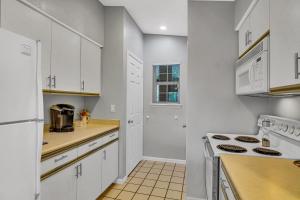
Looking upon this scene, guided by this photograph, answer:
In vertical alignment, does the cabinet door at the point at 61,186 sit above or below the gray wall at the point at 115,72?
below

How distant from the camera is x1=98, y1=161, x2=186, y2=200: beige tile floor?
2.57m

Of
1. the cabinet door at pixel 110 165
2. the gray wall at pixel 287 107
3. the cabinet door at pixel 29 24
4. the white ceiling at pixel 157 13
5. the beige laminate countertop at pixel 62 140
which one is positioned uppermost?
the white ceiling at pixel 157 13

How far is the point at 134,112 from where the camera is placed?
139 inches

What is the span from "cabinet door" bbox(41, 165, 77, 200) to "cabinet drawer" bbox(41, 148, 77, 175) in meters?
0.08

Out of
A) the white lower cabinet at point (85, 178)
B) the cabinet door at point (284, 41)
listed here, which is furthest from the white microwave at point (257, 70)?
the white lower cabinet at point (85, 178)

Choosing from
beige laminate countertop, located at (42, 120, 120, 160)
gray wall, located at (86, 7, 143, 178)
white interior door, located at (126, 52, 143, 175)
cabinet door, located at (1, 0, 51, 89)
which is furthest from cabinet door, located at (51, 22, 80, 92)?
white interior door, located at (126, 52, 143, 175)

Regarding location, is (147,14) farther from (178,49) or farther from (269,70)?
(269,70)

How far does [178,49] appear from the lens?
398 cm

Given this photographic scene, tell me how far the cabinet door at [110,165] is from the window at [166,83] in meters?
1.66

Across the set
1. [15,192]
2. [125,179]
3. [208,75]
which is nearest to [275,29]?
[208,75]

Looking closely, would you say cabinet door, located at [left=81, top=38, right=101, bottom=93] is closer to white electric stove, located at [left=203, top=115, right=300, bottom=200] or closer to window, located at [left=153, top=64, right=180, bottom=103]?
window, located at [left=153, top=64, right=180, bottom=103]

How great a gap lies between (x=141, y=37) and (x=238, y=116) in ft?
8.40

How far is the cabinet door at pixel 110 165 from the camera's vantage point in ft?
8.15

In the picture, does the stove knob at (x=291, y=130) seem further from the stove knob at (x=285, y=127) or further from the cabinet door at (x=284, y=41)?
the cabinet door at (x=284, y=41)
